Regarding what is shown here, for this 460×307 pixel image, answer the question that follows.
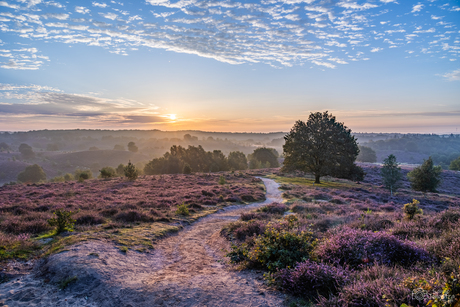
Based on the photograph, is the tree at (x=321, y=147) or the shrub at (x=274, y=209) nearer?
the shrub at (x=274, y=209)

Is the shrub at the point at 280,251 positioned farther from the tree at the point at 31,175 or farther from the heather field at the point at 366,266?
the tree at the point at 31,175

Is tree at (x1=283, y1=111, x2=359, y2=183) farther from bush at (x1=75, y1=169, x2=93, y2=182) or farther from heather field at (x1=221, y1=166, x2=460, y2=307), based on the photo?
bush at (x1=75, y1=169, x2=93, y2=182)

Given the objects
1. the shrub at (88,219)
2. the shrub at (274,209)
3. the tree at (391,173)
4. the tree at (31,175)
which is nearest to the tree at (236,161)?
the tree at (391,173)

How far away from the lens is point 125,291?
222 inches

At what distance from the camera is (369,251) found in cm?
591

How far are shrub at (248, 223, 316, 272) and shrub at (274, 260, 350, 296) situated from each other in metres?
0.77

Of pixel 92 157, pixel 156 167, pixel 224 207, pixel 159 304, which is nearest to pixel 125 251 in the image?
pixel 159 304

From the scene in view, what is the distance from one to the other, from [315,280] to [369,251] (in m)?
2.09

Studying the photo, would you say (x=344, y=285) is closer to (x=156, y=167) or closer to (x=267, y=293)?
(x=267, y=293)

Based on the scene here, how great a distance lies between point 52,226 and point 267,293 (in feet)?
35.6

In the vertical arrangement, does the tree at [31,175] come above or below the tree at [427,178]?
below

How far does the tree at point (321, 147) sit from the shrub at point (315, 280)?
37.2m

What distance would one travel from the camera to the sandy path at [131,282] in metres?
5.16

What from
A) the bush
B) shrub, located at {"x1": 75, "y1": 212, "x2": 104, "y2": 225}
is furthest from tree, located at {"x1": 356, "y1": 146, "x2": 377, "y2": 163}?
shrub, located at {"x1": 75, "y1": 212, "x2": 104, "y2": 225}
